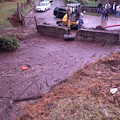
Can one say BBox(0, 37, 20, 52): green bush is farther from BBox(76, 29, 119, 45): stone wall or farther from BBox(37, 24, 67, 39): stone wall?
BBox(76, 29, 119, 45): stone wall

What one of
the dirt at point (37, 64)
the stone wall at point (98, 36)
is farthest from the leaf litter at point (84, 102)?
the stone wall at point (98, 36)

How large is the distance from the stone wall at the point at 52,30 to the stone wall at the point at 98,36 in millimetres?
1444

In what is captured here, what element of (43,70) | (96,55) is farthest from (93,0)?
(43,70)

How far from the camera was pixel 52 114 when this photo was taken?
459cm

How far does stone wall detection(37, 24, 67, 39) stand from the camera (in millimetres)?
12856

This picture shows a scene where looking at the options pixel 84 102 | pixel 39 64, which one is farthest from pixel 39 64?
pixel 84 102

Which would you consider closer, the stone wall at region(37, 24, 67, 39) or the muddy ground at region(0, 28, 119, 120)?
the muddy ground at region(0, 28, 119, 120)

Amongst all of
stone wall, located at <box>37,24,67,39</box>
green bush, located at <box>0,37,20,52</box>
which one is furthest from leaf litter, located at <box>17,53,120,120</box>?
stone wall, located at <box>37,24,67,39</box>

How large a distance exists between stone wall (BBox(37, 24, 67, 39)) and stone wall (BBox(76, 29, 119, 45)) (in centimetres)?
144

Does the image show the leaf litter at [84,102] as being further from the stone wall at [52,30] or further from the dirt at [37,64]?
the stone wall at [52,30]

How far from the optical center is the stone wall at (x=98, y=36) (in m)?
11.3

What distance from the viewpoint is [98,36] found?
38.6 feet

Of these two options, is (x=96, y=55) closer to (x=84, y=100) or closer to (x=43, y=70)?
(x=43, y=70)

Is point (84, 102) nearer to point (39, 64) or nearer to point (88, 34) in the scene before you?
point (39, 64)
